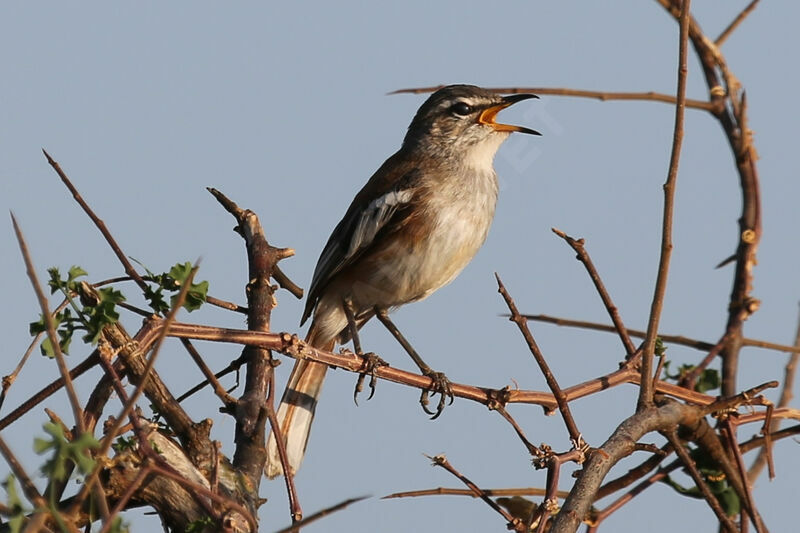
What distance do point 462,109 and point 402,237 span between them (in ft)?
4.60

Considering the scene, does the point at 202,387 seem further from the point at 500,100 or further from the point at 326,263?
the point at 500,100

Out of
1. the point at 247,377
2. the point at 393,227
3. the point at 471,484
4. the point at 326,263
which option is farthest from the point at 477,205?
the point at 471,484

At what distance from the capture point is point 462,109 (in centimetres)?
783

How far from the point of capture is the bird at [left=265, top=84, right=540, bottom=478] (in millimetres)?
6824

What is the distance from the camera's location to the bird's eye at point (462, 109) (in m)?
7.81

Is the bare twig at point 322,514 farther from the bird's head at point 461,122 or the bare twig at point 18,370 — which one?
the bird's head at point 461,122

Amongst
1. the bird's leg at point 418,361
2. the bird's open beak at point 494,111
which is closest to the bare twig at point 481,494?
the bird's leg at point 418,361

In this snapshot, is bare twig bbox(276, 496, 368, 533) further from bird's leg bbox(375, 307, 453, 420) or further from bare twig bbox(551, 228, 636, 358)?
bird's leg bbox(375, 307, 453, 420)

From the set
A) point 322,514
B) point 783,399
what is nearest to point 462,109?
point 783,399

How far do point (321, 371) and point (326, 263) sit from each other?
88 cm

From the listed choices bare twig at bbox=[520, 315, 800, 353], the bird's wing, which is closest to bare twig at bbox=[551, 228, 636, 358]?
bare twig at bbox=[520, 315, 800, 353]

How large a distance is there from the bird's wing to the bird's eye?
651mm

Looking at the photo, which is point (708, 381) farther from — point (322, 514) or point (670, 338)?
point (322, 514)

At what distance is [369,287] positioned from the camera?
7082 millimetres
